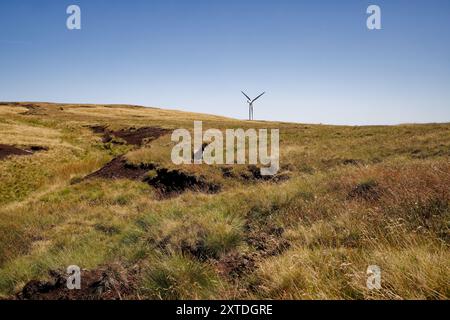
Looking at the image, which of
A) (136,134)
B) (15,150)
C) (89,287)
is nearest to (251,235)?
(89,287)

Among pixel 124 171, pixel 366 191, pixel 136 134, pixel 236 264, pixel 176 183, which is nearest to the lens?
pixel 236 264

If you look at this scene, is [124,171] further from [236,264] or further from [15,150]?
[236,264]

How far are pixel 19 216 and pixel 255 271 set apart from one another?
1294 centimetres

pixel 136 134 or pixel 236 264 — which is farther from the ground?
pixel 136 134

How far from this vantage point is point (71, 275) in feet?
20.0

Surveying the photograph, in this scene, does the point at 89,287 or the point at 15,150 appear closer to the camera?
the point at 89,287

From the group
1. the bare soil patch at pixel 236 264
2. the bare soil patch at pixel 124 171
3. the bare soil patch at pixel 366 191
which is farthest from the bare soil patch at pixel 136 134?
the bare soil patch at pixel 236 264

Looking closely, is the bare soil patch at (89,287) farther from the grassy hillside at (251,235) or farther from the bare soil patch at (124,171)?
the bare soil patch at (124,171)

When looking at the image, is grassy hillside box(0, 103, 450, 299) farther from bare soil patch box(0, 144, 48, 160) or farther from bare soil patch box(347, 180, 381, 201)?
bare soil patch box(0, 144, 48, 160)

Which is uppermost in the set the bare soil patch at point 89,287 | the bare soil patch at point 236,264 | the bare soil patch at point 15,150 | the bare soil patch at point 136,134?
the bare soil patch at point 136,134

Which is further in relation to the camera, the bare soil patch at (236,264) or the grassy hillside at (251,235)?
the bare soil patch at (236,264)

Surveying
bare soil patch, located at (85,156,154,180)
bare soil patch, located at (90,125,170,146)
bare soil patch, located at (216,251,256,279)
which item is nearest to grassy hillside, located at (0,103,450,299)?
bare soil patch, located at (216,251,256,279)

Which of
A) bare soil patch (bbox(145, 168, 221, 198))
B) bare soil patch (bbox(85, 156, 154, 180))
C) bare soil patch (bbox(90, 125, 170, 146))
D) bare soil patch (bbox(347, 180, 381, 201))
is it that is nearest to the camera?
bare soil patch (bbox(347, 180, 381, 201))
